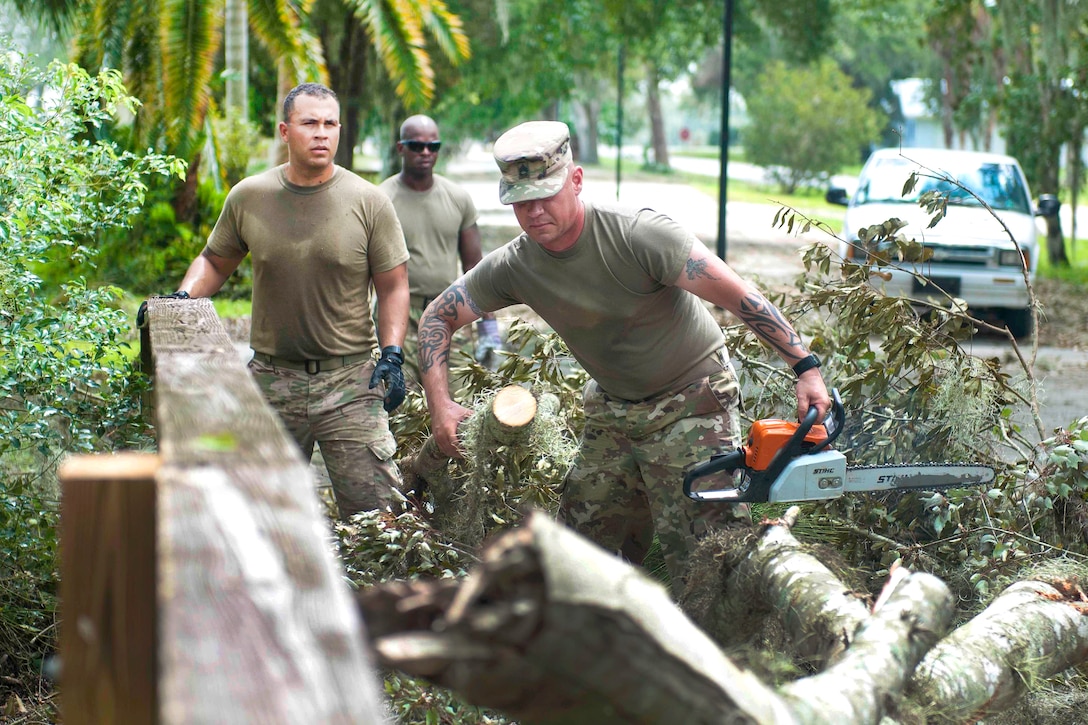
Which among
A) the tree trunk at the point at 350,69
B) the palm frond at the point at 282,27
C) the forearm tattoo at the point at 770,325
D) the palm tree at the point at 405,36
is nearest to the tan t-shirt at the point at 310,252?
the forearm tattoo at the point at 770,325

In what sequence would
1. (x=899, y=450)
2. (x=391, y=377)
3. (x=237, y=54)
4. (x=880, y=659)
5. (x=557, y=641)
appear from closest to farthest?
(x=557, y=641)
(x=880, y=659)
(x=391, y=377)
(x=899, y=450)
(x=237, y=54)

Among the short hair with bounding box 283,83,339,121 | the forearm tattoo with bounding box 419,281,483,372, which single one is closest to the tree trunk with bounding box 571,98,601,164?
the short hair with bounding box 283,83,339,121

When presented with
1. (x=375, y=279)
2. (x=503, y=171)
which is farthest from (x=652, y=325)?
(x=375, y=279)

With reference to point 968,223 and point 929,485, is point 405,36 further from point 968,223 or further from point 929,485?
point 929,485

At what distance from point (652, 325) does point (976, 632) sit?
1.51 metres

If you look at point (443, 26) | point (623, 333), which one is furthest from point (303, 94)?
point (443, 26)

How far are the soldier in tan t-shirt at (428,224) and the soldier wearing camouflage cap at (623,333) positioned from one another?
2444 mm

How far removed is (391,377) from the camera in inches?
187

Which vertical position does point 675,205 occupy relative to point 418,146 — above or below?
below

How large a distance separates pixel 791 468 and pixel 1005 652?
33.2 inches

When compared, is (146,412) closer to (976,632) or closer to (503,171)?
(503,171)

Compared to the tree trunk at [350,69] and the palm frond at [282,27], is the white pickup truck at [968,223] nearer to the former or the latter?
the palm frond at [282,27]

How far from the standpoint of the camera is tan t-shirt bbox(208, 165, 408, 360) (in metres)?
4.87

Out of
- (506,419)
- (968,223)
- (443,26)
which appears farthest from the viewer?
(443,26)
